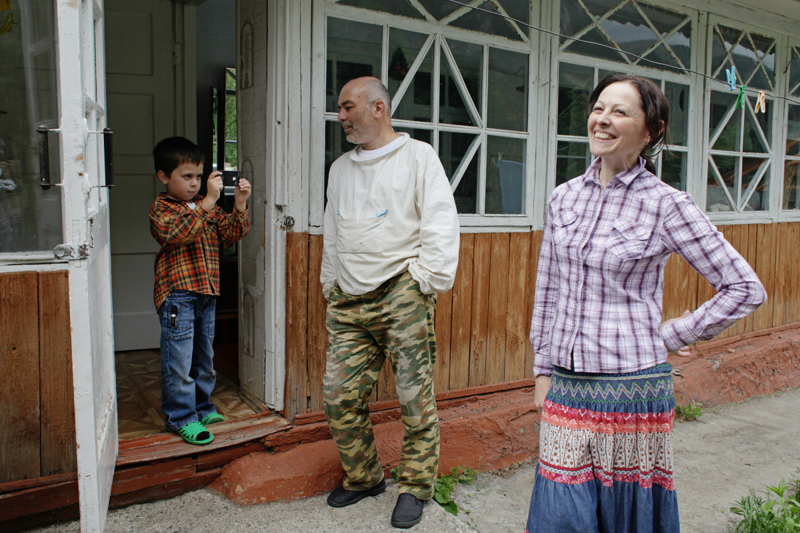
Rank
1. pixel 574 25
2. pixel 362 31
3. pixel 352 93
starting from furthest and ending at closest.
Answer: pixel 574 25
pixel 362 31
pixel 352 93

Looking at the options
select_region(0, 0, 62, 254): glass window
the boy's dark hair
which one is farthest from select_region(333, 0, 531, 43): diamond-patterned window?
select_region(0, 0, 62, 254): glass window

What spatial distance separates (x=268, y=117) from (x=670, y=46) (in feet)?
11.2

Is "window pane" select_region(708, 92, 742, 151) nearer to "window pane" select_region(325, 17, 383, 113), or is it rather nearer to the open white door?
"window pane" select_region(325, 17, 383, 113)

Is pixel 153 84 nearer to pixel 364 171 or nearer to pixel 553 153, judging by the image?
pixel 364 171

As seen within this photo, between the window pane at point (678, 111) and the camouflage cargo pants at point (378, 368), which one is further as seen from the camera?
the window pane at point (678, 111)

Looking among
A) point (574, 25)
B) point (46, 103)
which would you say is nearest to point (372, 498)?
point (46, 103)

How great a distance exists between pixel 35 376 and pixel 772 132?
6.40 metres

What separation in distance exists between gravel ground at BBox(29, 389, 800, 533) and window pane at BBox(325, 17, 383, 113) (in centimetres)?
207

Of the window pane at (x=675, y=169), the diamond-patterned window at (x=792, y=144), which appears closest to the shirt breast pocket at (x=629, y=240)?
the window pane at (x=675, y=169)

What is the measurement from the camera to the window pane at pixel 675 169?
507cm

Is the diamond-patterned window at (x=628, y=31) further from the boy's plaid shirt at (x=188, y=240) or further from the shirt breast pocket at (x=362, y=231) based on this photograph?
the boy's plaid shirt at (x=188, y=240)

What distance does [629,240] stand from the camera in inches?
77.7

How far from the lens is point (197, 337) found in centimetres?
345

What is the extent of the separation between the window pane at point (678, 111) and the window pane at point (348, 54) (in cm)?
276
